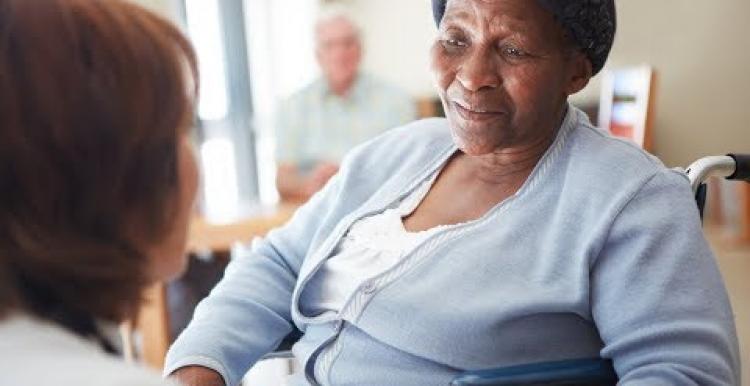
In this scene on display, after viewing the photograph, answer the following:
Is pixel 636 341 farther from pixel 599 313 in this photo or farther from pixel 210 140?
pixel 210 140

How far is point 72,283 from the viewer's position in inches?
25.3

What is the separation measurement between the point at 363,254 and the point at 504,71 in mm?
360

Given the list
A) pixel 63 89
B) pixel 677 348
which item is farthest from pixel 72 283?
pixel 677 348

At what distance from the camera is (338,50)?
3.02 metres

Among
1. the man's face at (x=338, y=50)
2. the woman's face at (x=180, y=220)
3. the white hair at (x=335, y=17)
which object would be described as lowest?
the man's face at (x=338, y=50)

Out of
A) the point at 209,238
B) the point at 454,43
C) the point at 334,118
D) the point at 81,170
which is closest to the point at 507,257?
the point at 454,43

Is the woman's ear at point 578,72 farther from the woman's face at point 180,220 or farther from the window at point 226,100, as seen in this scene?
the window at point 226,100

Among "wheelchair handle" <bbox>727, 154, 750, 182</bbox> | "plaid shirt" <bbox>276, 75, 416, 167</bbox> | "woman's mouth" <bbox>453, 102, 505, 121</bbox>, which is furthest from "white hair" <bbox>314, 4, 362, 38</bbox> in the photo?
"wheelchair handle" <bbox>727, 154, 750, 182</bbox>

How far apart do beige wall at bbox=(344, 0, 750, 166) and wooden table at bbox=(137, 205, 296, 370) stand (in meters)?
1.21

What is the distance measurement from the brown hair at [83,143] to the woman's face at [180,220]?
17 millimetres

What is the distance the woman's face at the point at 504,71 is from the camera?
103 centimetres

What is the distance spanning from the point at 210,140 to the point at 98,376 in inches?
138

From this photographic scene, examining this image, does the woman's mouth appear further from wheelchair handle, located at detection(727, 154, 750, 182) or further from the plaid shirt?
the plaid shirt

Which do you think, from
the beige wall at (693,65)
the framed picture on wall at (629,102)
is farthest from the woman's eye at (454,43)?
the framed picture on wall at (629,102)
